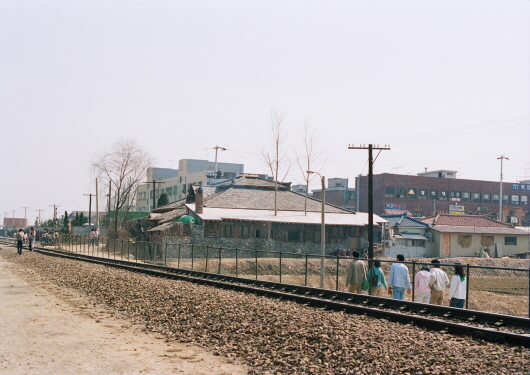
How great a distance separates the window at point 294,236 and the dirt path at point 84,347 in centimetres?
4178

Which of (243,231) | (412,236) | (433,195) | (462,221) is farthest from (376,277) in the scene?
(433,195)

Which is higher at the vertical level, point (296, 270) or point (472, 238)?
point (472, 238)

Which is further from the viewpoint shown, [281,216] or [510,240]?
[510,240]

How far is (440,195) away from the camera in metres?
105

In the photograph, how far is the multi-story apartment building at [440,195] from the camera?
101 meters

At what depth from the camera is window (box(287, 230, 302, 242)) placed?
58844mm

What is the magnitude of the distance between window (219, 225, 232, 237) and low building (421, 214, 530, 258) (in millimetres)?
25759

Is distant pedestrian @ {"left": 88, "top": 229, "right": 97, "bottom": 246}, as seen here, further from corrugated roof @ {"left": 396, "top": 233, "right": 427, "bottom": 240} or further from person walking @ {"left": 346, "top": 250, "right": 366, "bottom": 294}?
person walking @ {"left": 346, "top": 250, "right": 366, "bottom": 294}

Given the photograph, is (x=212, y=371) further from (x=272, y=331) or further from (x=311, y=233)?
(x=311, y=233)

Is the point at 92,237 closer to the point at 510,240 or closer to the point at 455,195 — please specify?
the point at 510,240

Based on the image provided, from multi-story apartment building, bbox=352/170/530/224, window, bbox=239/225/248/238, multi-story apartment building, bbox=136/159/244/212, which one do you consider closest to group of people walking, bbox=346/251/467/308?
window, bbox=239/225/248/238

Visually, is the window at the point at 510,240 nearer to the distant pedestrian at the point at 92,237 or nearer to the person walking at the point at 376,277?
the distant pedestrian at the point at 92,237

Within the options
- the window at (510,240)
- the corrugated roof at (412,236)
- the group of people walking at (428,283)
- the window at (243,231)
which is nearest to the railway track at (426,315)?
the group of people walking at (428,283)

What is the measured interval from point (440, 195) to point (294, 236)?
5404 cm
